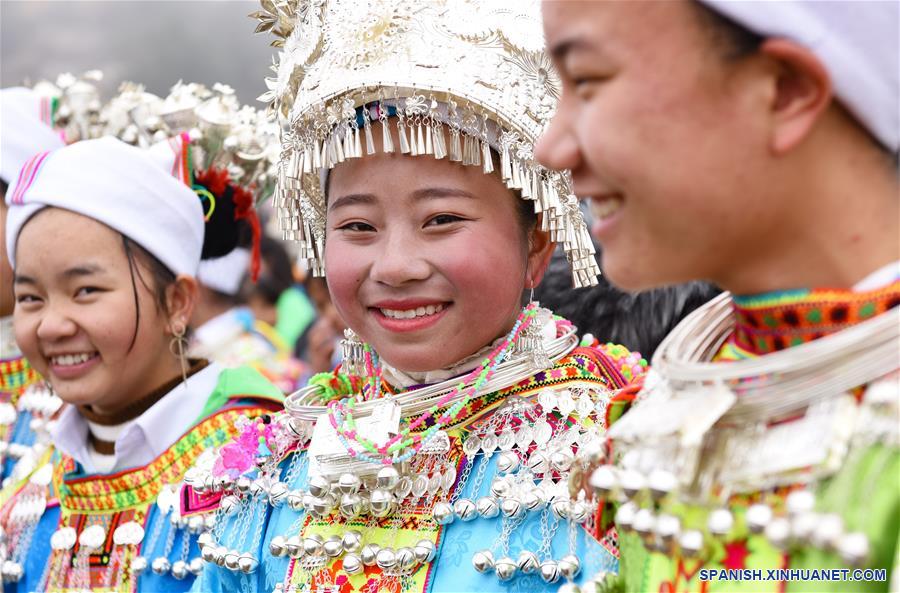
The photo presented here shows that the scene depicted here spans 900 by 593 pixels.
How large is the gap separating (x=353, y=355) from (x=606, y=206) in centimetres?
115

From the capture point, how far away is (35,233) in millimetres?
3158

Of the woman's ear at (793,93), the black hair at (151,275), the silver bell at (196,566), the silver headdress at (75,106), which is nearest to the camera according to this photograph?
the woman's ear at (793,93)

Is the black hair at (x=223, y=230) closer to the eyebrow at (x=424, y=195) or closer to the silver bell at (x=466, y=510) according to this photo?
the eyebrow at (x=424, y=195)

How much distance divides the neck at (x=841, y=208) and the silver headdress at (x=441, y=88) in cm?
90

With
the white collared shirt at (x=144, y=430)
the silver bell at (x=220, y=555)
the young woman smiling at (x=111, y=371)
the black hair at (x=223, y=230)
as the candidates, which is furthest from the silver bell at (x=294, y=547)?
the black hair at (x=223, y=230)

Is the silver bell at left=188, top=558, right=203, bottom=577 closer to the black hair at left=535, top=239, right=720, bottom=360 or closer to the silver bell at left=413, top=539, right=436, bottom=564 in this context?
the silver bell at left=413, top=539, right=436, bottom=564

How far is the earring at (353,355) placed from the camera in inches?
99.8

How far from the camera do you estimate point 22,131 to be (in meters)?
3.86

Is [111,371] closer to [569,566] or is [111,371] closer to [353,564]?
[353,564]

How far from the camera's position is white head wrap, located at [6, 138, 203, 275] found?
126 inches

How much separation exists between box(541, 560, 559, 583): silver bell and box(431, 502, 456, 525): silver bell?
25cm

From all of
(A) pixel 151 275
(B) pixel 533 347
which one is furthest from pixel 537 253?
(A) pixel 151 275

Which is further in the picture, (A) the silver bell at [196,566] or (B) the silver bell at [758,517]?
(A) the silver bell at [196,566]

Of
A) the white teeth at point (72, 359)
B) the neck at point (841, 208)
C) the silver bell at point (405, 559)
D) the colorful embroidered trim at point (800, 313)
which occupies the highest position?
the white teeth at point (72, 359)
